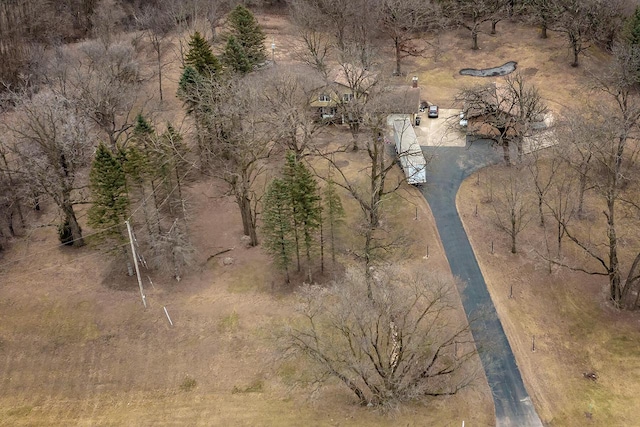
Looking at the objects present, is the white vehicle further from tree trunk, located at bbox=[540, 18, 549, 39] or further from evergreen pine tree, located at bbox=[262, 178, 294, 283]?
tree trunk, located at bbox=[540, 18, 549, 39]

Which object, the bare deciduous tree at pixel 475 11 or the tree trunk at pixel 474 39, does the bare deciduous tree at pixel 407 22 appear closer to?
the bare deciduous tree at pixel 475 11

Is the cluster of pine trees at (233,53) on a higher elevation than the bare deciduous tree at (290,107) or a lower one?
higher

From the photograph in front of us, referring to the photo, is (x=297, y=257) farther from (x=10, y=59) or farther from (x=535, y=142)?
(x=10, y=59)

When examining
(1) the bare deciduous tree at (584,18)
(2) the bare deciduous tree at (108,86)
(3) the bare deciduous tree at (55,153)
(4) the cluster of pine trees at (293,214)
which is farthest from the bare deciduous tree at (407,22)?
(3) the bare deciduous tree at (55,153)

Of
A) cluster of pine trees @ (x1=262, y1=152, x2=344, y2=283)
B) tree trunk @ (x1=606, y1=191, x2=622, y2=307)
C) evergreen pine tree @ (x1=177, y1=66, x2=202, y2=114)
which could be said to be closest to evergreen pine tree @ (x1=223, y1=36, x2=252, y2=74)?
evergreen pine tree @ (x1=177, y1=66, x2=202, y2=114)

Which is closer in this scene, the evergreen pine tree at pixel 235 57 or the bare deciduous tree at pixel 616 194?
the bare deciduous tree at pixel 616 194

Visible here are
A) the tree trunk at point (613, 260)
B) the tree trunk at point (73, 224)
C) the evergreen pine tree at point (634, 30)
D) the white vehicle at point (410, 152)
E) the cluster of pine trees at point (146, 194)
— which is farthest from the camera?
the evergreen pine tree at point (634, 30)
